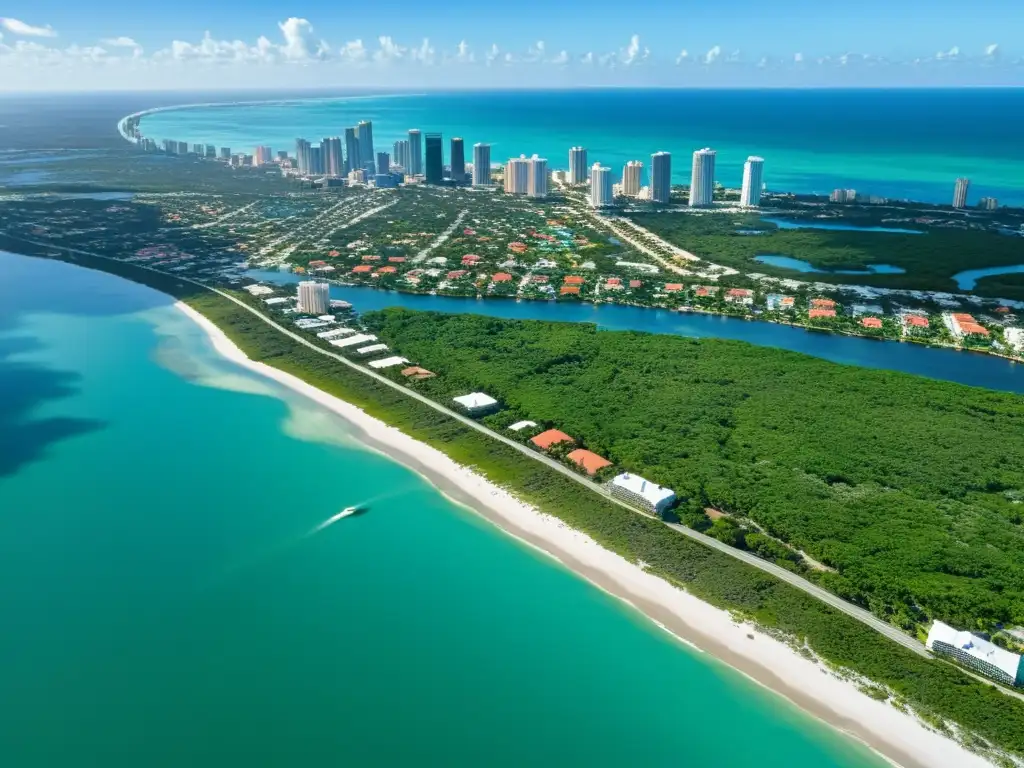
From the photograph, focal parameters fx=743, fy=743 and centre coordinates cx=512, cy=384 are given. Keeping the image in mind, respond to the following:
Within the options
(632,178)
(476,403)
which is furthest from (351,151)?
(476,403)

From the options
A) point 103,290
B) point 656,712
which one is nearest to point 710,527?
point 656,712

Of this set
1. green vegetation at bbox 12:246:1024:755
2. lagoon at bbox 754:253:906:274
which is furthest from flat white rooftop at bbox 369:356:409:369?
lagoon at bbox 754:253:906:274

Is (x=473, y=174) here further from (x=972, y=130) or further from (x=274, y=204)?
(x=972, y=130)

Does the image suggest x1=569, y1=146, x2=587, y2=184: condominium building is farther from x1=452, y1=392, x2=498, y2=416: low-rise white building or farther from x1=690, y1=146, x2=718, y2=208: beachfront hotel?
x1=452, y1=392, x2=498, y2=416: low-rise white building

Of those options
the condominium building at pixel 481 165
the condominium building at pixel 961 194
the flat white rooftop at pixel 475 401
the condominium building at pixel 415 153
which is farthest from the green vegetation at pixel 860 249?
the condominium building at pixel 415 153

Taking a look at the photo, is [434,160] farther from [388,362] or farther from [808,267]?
[388,362]

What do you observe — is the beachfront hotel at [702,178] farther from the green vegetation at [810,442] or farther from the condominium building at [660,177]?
the green vegetation at [810,442]
